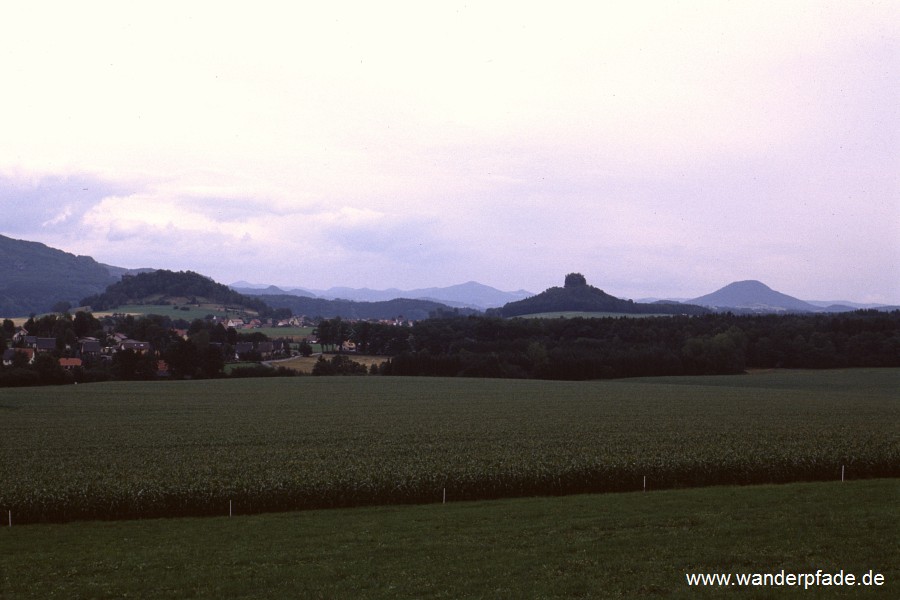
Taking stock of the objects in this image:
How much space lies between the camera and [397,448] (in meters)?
28.6

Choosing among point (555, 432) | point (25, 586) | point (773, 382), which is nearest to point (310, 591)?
point (25, 586)

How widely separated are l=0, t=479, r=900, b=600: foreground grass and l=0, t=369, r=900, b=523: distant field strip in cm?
180

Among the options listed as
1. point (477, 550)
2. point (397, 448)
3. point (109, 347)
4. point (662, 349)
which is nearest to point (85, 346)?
point (109, 347)

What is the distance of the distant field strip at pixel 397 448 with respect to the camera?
2066 cm

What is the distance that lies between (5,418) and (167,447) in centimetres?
1767

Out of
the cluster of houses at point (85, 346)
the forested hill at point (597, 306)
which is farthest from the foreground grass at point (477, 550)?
the forested hill at point (597, 306)

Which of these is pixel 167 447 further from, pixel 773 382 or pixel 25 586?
pixel 773 382

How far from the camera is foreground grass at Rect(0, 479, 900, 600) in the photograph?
1187 centimetres

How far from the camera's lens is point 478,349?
108438 mm

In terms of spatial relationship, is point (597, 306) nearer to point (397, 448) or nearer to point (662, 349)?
point (662, 349)

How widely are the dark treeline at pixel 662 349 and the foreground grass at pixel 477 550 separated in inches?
3115

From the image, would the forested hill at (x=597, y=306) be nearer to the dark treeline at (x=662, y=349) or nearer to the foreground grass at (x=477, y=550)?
the dark treeline at (x=662, y=349)

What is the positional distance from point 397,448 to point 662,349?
259 ft

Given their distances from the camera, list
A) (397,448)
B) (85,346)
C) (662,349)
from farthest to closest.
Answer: (85,346), (662,349), (397,448)
